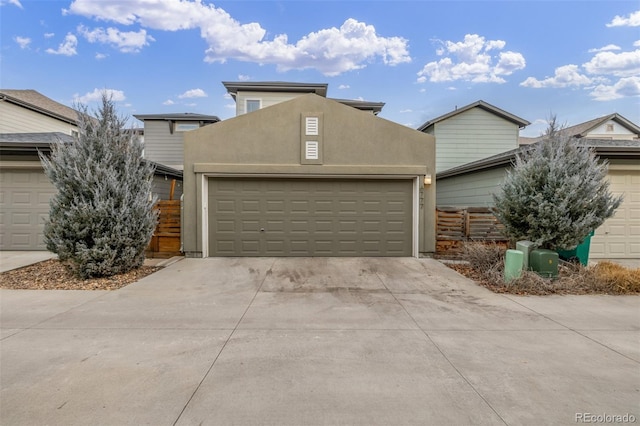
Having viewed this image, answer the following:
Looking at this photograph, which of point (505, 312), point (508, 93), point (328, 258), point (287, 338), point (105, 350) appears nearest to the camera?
point (105, 350)

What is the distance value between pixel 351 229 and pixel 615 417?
7.05 metres

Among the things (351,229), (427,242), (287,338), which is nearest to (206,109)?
(351,229)

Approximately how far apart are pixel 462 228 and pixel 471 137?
29.3 ft

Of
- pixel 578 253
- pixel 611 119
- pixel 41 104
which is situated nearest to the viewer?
pixel 578 253

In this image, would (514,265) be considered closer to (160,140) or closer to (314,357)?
(314,357)

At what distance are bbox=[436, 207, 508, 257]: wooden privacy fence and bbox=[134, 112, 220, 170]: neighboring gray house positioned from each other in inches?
530

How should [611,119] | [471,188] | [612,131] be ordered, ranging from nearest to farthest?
[471,188]
[611,119]
[612,131]

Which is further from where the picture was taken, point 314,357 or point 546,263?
point 546,263

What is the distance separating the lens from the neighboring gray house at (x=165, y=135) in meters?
17.5

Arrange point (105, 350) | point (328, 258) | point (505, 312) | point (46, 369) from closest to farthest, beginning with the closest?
point (46, 369), point (105, 350), point (505, 312), point (328, 258)

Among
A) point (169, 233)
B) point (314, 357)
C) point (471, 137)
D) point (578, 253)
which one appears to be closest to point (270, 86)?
point (169, 233)

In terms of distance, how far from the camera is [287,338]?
12.8 feet

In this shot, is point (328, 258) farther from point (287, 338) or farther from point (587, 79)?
point (587, 79)

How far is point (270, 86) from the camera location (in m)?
15.2
